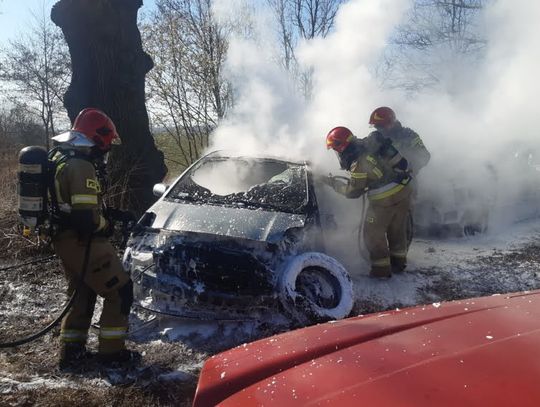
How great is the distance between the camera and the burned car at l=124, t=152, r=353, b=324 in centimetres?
398

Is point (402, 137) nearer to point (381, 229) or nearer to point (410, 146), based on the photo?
point (410, 146)

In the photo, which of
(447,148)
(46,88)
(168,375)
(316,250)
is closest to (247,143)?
(316,250)

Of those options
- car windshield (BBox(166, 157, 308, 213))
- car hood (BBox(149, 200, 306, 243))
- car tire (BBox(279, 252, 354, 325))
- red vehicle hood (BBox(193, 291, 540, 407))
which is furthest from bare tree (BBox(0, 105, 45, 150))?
red vehicle hood (BBox(193, 291, 540, 407))

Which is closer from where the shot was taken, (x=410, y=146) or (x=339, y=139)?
(x=339, y=139)

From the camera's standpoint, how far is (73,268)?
3639mm

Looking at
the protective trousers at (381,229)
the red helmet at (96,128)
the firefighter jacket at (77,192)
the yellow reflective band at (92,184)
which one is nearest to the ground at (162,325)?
the protective trousers at (381,229)

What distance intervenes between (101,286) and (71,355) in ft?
1.93

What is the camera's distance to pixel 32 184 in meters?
3.42

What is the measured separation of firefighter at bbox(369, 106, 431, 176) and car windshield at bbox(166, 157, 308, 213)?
1401 millimetres

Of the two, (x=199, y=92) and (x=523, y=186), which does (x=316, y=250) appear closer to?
(x=523, y=186)

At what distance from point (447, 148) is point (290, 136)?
300 centimetres

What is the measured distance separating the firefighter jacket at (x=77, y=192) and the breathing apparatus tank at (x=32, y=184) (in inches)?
4.3

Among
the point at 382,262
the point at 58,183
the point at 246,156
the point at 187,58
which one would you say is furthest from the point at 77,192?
the point at 187,58

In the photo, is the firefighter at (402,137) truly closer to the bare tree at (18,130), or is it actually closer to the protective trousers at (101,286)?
the protective trousers at (101,286)
